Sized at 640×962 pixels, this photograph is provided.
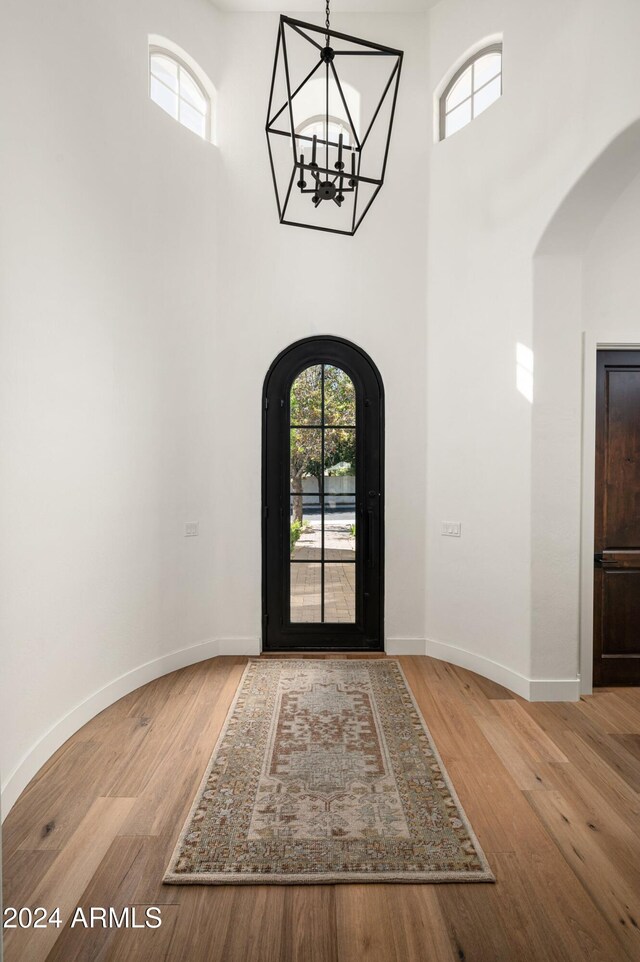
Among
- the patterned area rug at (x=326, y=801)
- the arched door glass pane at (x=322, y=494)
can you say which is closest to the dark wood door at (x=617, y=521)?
the patterned area rug at (x=326, y=801)

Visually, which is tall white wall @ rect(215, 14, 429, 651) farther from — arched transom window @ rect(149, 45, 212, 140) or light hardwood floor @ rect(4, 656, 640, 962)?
light hardwood floor @ rect(4, 656, 640, 962)

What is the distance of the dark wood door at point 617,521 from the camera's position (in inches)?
159

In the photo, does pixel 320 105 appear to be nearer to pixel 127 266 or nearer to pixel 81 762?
pixel 127 266

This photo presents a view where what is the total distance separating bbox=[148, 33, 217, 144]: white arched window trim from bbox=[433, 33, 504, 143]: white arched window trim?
1660 mm

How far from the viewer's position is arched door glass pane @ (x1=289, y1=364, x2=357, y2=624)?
474 cm

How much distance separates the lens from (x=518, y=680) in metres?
3.90

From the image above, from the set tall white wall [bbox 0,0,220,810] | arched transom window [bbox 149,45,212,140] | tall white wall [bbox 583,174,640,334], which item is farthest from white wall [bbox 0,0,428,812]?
tall white wall [bbox 583,174,640,334]

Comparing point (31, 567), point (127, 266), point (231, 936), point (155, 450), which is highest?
point (127, 266)

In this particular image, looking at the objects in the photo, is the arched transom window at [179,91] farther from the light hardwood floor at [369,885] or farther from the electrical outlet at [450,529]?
the light hardwood floor at [369,885]

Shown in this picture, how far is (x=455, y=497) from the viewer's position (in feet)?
→ 14.6

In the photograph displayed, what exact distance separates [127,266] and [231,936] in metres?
3.48

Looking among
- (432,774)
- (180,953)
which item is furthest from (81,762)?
(432,774)

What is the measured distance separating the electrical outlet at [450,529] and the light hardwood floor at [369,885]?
1313 mm

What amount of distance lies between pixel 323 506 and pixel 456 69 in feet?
10.9
